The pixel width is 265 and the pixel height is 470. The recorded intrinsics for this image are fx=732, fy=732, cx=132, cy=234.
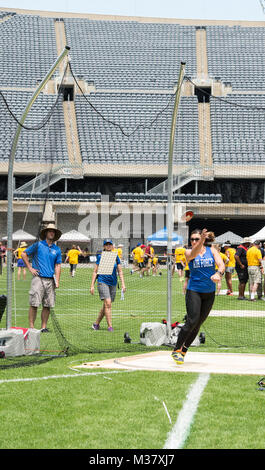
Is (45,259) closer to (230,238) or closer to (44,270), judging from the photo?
(44,270)

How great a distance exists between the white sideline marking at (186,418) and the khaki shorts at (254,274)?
516 inches

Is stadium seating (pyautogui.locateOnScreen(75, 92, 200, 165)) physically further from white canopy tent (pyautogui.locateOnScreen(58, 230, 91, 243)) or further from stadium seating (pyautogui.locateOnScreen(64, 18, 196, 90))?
white canopy tent (pyautogui.locateOnScreen(58, 230, 91, 243))

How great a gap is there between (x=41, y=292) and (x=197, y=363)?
3643mm

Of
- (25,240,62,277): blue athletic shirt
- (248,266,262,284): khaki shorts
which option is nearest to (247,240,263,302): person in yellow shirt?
(248,266,262,284): khaki shorts

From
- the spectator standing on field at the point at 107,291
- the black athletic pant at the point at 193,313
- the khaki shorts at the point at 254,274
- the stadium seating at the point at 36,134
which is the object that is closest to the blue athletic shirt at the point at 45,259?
the spectator standing on field at the point at 107,291

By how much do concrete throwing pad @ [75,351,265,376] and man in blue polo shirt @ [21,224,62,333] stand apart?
254 cm

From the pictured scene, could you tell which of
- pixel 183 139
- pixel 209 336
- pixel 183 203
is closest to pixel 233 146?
pixel 183 139

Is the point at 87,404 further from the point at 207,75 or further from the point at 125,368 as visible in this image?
the point at 207,75

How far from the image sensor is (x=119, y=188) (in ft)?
160

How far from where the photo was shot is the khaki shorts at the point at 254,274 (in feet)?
67.7

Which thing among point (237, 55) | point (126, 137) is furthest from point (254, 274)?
point (237, 55)

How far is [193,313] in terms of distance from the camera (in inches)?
345

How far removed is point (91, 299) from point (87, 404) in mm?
14572

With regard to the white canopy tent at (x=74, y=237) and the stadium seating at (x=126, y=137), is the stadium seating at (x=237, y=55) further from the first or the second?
the white canopy tent at (x=74, y=237)
